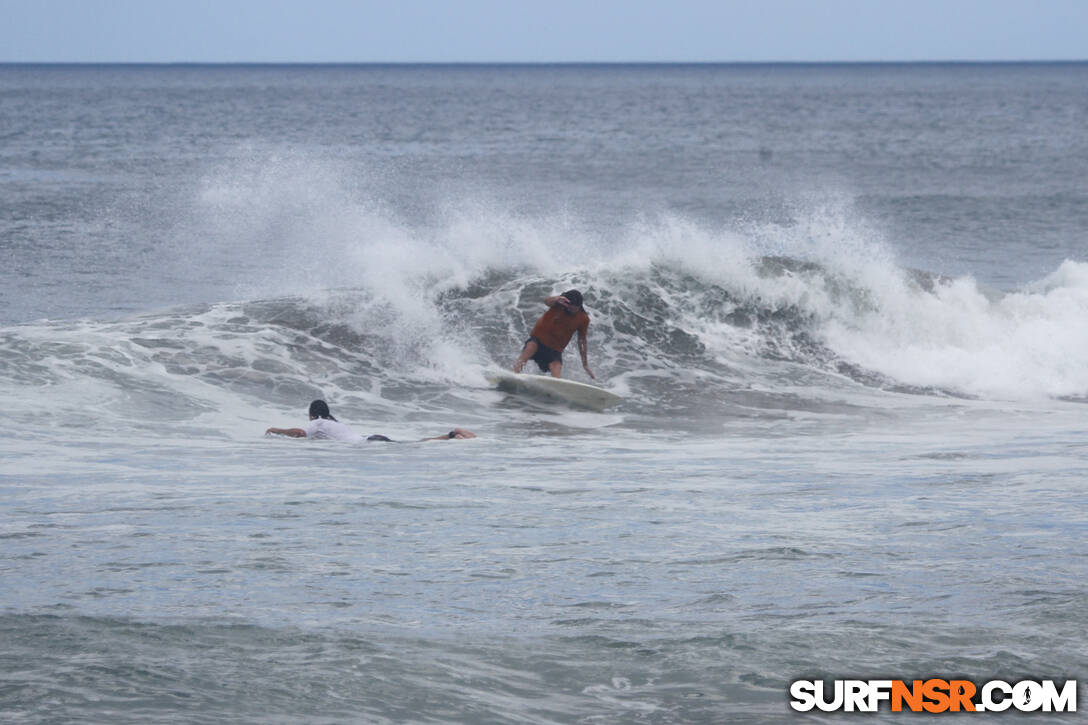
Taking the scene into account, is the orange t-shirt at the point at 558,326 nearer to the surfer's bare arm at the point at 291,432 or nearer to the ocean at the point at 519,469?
the ocean at the point at 519,469

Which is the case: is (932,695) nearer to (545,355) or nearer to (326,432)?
(326,432)

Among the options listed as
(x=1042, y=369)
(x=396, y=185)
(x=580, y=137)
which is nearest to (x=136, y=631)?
(x=1042, y=369)

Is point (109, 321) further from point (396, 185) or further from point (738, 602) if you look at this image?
point (396, 185)

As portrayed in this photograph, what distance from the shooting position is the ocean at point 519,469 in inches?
231

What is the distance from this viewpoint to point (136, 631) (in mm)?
6160

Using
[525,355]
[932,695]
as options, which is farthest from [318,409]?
[932,695]

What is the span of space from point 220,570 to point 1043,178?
3959 centimetres

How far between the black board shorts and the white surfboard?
1.60 ft

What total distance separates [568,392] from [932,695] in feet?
26.8

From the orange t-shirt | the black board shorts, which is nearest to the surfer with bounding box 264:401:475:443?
the black board shorts

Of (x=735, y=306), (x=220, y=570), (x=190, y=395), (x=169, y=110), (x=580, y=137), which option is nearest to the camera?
(x=220, y=570)

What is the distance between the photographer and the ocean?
587 centimetres

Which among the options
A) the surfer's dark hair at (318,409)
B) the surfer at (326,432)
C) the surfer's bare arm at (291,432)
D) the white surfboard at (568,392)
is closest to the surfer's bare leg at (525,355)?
the white surfboard at (568,392)

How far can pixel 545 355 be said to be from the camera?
566 inches
